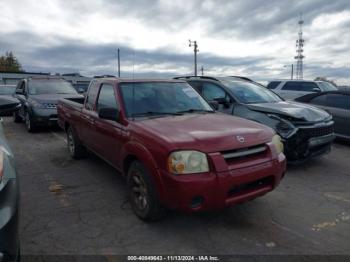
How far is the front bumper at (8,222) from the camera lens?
6.78ft

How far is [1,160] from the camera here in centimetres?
234

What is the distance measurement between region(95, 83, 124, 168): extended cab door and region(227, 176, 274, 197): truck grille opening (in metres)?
1.65

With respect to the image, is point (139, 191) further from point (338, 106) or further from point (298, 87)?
point (298, 87)

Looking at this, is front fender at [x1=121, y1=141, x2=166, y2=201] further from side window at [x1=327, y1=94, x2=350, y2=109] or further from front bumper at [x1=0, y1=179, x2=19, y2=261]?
side window at [x1=327, y1=94, x2=350, y2=109]

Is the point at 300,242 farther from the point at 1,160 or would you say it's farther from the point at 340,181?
the point at 1,160

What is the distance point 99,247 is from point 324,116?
16.5ft

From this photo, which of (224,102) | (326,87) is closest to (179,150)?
(224,102)

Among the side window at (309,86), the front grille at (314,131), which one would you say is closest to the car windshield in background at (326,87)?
the side window at (309,86)

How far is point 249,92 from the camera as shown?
6.94 meters

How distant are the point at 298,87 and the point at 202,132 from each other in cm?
1148

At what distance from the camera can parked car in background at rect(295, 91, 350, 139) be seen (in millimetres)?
7820

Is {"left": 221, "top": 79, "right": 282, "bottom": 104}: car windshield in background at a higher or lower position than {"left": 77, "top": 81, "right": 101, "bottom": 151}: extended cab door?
higher

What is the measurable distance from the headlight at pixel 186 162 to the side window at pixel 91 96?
107 inches

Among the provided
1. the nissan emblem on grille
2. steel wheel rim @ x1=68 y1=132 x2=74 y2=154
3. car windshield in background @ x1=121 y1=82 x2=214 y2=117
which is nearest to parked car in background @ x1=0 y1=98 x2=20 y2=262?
car windshield in background @ x1=121 y1=82 x2=214 y2=117
